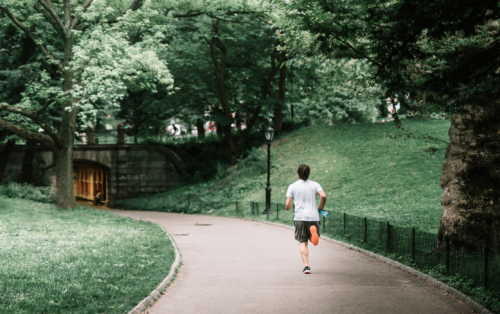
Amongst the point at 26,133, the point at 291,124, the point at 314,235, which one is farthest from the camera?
the point at 291,124

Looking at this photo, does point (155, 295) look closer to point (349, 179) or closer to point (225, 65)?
point (349, 179)

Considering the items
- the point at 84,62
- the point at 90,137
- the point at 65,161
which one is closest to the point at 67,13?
the point at 84,62

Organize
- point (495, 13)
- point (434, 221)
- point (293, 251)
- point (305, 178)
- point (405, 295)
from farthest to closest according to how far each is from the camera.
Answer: point (434, 221) < point (293, 251) < point (305, 178) < point (405, 295) < point (495, 13)

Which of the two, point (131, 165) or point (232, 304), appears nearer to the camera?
point (232, 304)

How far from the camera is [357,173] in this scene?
79.7 feet

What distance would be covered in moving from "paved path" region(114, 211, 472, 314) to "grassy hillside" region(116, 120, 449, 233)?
186 inches

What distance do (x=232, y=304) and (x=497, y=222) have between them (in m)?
5.63

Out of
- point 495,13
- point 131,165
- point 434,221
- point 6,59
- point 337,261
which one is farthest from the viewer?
point 131,165

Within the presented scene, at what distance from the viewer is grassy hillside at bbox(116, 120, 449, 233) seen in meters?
17.5

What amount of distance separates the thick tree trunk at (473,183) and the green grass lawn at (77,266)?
224 inches

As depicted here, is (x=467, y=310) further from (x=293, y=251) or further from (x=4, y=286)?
(x=4, y=286)

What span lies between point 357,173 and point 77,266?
60.4 feet

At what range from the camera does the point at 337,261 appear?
9.73 m

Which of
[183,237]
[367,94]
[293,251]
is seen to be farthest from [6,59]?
[293,251]
